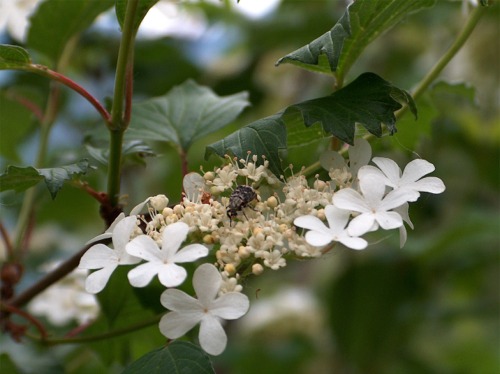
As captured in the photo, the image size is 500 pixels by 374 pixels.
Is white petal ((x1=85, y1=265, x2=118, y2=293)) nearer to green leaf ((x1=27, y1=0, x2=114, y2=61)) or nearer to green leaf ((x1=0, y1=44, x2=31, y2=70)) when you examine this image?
green leaf ((x1=0, y1=44, x2=31, y2=70))

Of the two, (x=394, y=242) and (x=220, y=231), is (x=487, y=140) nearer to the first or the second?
(x=394, y=242)

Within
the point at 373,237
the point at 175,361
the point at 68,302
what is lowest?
the point at 373,237

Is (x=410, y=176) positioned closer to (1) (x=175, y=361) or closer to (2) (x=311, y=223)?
(2) (x=311, y=223)

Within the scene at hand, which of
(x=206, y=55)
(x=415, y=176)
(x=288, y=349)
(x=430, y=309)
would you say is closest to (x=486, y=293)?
(x=430, y=309)

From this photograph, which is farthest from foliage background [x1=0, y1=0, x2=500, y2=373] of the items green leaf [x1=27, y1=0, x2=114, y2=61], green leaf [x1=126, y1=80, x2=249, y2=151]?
green leaf [x1=126, y1=80, x2=249, y2=151]

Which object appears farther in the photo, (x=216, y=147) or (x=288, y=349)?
(x=288, y=349)

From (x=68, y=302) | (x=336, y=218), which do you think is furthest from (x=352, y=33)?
(x=68, y=302)
